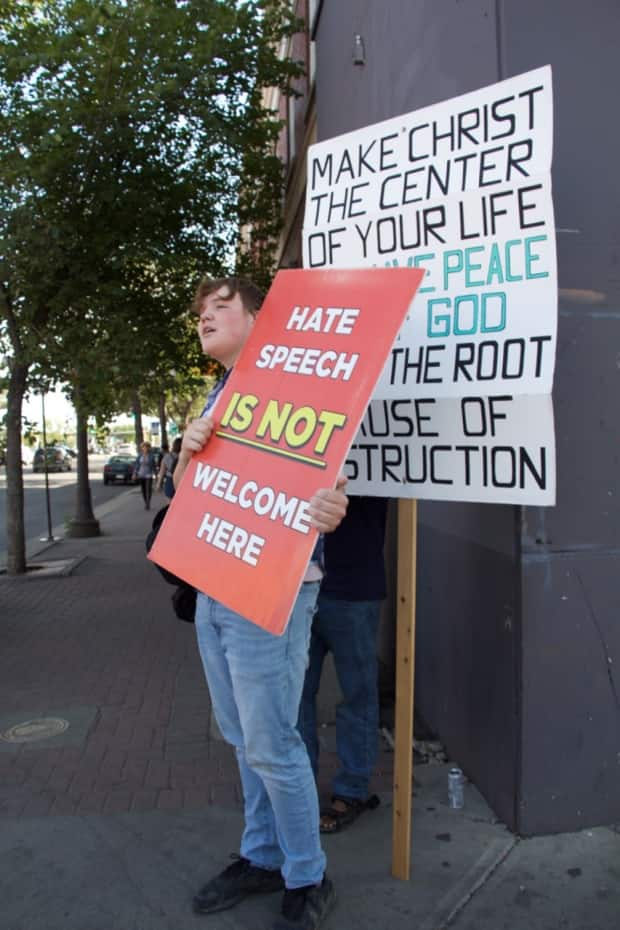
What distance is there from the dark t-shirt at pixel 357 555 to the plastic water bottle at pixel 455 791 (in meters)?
0.85

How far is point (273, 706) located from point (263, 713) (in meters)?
0.04

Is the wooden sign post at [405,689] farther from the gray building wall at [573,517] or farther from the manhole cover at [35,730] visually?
the manhole cover at [35,730]

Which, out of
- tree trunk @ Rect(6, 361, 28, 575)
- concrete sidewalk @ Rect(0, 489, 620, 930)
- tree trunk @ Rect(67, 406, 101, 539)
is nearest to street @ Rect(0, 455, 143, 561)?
tree trunk @ Rect(67, 406, 101, 539)

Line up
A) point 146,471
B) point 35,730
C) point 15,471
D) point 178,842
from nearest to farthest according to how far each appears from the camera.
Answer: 1. point 178,842
2. point 35,730
3. point 15,471
4. point 146,471

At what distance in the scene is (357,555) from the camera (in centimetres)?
327

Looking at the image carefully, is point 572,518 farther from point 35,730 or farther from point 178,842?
point 35,730

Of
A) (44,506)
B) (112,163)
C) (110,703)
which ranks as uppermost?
(112,163)

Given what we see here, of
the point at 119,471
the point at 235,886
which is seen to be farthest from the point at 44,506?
the point at 235,886

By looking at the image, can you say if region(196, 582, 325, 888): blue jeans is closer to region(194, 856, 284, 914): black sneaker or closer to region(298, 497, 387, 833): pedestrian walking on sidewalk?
region(194, 856, 284, 914): black sneaker

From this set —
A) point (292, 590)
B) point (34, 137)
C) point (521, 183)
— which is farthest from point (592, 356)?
point (34, 137)

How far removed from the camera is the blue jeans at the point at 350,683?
3.25 meters

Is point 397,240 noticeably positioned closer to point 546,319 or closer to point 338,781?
point 546,319

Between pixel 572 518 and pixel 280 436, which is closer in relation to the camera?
pixel 280 436

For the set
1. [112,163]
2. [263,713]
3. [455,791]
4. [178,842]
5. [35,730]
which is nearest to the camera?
[263,713]
